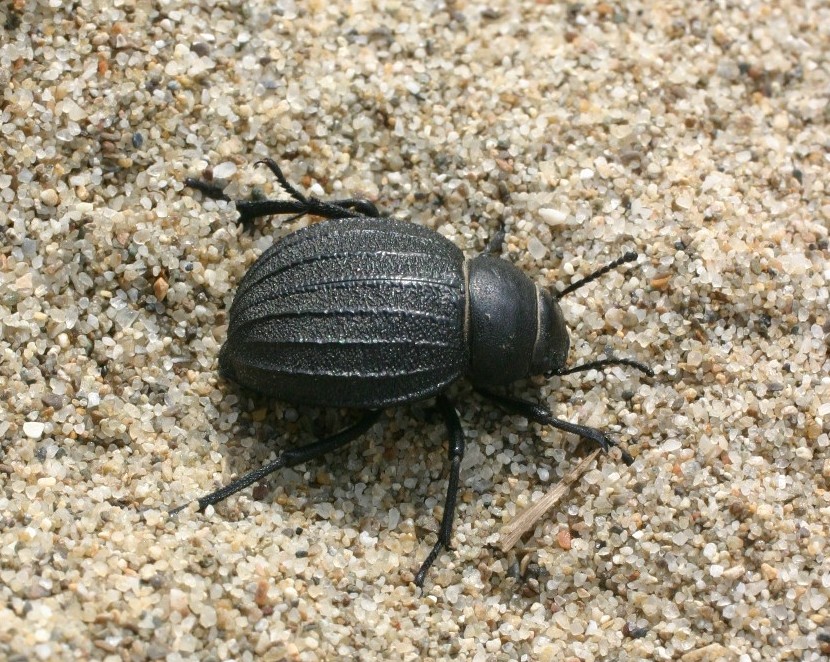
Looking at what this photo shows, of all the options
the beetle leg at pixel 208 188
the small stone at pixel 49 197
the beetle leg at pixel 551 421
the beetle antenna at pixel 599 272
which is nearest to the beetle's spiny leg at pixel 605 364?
the beetle leg at pixel 551 421

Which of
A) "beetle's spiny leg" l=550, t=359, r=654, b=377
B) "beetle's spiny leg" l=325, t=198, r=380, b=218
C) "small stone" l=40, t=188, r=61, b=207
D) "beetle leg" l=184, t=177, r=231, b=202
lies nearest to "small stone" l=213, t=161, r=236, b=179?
"beetle leg" l=184, t=177, r=231, b=202

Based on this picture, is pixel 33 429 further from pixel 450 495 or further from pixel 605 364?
pixel 605 364

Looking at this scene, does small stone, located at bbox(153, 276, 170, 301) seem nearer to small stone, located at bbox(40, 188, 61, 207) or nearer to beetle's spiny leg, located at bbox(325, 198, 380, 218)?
small stone, located at bbox(40, 188, 61, 207)

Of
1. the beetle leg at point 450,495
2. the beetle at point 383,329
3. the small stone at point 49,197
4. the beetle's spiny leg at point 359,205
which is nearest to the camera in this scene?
the beetle at point 383,329

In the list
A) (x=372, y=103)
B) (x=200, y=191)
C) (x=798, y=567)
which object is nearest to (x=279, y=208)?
(x=200, y=191)

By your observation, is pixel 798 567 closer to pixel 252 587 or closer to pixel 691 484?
pixel 691 484

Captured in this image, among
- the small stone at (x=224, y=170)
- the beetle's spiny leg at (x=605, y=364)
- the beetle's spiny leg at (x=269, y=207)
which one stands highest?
the small stone at (x=224, y=170)

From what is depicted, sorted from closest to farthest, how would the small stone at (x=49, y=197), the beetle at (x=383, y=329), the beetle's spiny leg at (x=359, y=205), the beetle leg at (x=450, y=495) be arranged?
the beetle at (x=383, y=329) < the beetle leg at (x=450, y=495) < the small stone at (x=49, y=197) < the beetle's spiny leg at (x=359, y=205)

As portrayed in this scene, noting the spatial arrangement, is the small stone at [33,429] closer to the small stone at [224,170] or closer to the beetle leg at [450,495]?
the small stone at [224,170]
